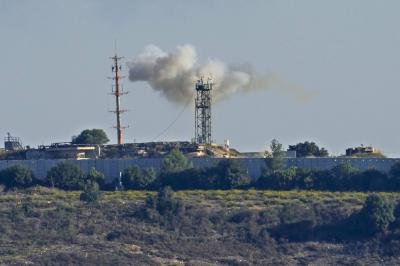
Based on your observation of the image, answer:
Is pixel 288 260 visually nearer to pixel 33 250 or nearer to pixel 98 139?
pixel 33 250

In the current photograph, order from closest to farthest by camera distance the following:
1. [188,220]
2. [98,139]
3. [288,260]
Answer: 1. [288,260]
2. [188,220]
3. [98,139]

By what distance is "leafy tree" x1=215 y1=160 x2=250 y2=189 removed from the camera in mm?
151375

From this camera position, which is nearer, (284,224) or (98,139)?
(284,224)

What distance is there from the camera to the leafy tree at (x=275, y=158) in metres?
154

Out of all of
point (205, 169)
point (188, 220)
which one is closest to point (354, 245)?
point (188, 220)

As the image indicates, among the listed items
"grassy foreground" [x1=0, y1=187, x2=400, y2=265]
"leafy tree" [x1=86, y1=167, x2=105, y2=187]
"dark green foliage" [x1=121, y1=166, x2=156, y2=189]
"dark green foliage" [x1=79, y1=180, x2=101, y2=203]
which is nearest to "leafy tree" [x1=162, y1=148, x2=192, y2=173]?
"dark green foliage" [x1=121, y1=166, x2=156, y2=189]

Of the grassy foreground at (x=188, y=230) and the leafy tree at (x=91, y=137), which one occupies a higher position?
the leafy tree at (x=91, y=137)

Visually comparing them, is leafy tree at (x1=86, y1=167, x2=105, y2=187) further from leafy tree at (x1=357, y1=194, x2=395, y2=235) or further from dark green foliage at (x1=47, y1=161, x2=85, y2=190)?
leafy tree at (x1=357, y1=194, x2=395, y2=235)

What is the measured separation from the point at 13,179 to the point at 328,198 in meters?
25.3

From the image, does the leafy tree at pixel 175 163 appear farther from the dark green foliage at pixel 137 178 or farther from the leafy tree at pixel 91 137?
the leafy tree at pixel 91 137

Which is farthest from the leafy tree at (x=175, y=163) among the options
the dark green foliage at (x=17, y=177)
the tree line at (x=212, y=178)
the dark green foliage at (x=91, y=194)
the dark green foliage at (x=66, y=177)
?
the dark green foliage at (x=17, y=177)

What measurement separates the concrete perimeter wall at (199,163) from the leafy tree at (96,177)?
123 centimetres

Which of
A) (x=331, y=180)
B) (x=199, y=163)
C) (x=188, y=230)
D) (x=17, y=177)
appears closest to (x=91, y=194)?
(x=188, y=230)

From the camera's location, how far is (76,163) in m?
159
